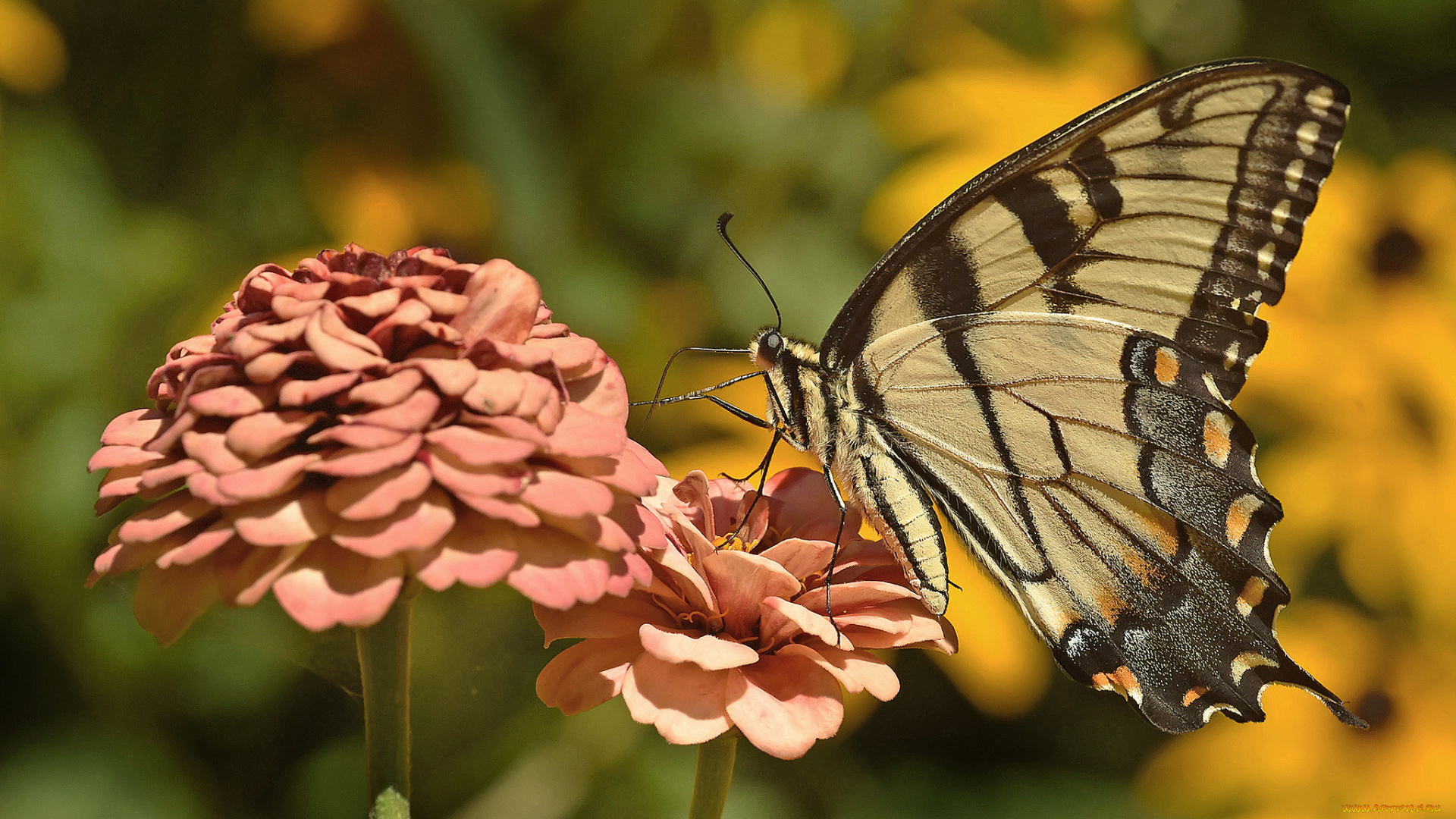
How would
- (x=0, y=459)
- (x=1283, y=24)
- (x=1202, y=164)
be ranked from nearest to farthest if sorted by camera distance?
(x=1202, y=164) → (x=0, y=459) → (x=1283, y=24)

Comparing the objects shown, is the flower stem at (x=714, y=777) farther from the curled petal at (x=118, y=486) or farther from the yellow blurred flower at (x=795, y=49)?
the yellow blurred flower at (x=795, y=49)

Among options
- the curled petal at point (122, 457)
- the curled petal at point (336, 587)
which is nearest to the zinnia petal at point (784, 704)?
the curled petal at point (336, 587)

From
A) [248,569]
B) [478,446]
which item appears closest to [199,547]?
[248,569]

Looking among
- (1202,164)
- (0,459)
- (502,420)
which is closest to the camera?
(502,420)

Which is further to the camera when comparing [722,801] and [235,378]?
[722,801]

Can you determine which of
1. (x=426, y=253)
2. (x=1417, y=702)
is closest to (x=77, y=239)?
(x=426, y=253)

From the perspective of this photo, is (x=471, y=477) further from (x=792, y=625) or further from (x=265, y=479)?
(x=792, y=625)

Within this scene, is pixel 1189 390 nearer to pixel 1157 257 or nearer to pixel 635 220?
pixel 1157 257
